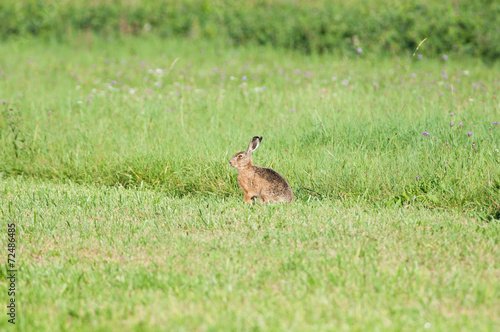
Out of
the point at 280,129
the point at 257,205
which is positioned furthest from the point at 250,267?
the point at 280,129

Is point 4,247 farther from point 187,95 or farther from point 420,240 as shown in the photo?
point 187,95

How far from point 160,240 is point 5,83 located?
28.0 feet

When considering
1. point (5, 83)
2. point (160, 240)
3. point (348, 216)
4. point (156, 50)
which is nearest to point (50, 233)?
point (160, 240)

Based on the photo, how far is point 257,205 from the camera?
6.30 metres

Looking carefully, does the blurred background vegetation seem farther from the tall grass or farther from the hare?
the hare

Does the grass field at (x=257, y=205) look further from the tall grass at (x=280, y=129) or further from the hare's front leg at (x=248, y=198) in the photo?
the hare's front leg at (x=248, y=198)

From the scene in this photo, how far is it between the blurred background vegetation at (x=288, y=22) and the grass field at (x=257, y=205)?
223cm

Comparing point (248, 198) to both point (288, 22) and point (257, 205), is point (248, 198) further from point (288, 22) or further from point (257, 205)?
point (288, 22)

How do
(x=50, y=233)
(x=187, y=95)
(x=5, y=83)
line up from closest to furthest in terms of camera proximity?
1. (x=50, y=233)
2. (x=187, y=95)
3. (x=5, y=83)

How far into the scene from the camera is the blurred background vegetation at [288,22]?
550 inches

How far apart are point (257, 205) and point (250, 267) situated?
1.57 meters

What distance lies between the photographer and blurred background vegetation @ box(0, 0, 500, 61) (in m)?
14.0

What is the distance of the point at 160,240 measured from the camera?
541 centimetres

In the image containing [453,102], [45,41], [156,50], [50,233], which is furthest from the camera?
[45,41]
